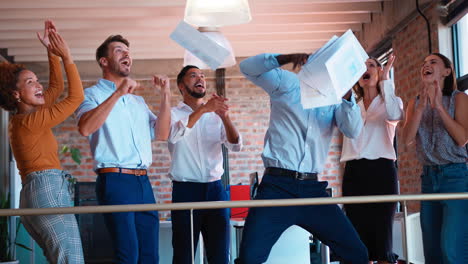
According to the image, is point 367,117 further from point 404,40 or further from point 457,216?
point 404,40

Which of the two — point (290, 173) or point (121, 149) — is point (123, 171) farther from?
point (290, 173)

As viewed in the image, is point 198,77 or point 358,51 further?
point 198,77

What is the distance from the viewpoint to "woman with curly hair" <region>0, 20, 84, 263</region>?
2.40 meters

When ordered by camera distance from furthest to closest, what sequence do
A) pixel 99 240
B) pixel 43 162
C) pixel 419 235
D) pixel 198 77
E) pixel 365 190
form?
pixel 99 240 → pixel 419 235 → pixel 198 77 → pixel 365 190 → pixel 43 162

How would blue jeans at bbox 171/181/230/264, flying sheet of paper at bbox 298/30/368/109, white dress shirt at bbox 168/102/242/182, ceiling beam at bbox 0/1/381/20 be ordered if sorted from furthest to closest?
ceiling beam at bbox 0/1/381/20, white dress shirt at bbox 168/102/242/182, blue jeans at bbox 171/181/230/264, flying sheet of paper at bbox 298/30/368/109

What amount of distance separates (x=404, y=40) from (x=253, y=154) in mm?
3853

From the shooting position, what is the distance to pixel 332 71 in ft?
8.16

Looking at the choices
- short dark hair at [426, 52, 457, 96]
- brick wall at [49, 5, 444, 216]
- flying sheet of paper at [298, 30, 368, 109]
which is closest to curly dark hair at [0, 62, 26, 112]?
flying sheet of paper at [298, 30, 368, 109]

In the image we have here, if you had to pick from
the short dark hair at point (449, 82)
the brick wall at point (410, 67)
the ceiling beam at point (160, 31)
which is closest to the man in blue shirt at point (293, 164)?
the short dark hair at point (449, 82)

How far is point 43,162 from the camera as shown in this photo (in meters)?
2.53

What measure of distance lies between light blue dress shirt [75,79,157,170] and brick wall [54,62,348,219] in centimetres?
648

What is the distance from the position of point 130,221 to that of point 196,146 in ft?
3.09

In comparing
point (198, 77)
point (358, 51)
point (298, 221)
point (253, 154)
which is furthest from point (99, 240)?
point (253, 154)

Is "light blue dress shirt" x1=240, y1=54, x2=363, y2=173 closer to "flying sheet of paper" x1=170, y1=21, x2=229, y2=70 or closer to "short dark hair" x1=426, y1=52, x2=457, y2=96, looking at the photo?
"flying sheet of paper" x1=170, y1=21, x2=229, y2=70
